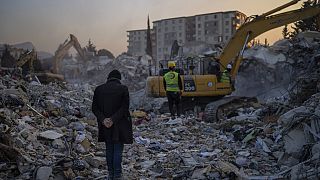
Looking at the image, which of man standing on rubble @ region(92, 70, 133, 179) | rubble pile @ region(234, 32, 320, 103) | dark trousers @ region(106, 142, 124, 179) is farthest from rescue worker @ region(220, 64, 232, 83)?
dark trousers @ region(106, 142, 124, 179)

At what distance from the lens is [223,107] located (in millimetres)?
12273

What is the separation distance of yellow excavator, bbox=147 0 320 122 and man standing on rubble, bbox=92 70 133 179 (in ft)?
22.4

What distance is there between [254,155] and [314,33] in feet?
36.3

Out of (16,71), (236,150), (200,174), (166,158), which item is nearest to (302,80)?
(236,150)

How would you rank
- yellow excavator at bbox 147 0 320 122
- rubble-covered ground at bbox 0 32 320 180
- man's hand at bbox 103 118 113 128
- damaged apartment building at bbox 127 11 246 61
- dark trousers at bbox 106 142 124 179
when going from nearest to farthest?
man's hand at bbox 103 118 113 128 < dark trousers at bbox 106 142 124 179 < rubble-covered ground at bbox 0 32 320 180 < yellow excavator at bbox 147 0 320 122 < damaged apartment building at bbox 127 11 246 61

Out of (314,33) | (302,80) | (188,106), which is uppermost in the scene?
(314,33)

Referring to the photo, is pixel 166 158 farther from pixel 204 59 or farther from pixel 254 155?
pixel 204 59

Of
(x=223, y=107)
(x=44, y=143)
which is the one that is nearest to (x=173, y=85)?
(x=223, y=107)

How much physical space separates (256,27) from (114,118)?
27.8ft

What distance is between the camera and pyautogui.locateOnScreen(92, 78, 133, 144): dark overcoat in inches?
213

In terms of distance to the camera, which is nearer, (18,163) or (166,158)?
(18,163)

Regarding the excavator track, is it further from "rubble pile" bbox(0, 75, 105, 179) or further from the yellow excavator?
"rubble pile" bbox(0, 75, 105, 179)

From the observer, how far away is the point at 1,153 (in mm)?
6078

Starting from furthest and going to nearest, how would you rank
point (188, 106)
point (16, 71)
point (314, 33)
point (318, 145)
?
point (16, 71)
point (314, 33)
point (188, 106)
point (318, 145)
